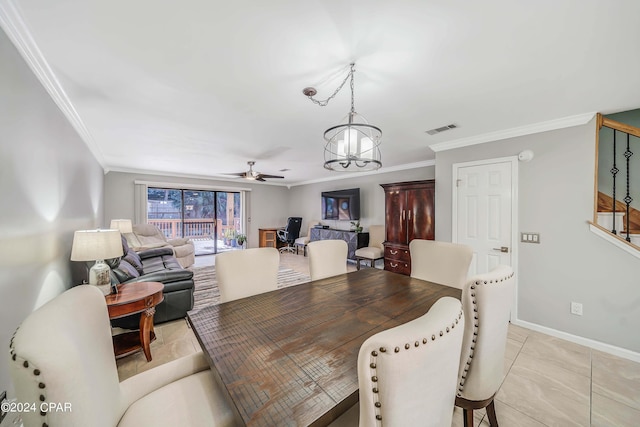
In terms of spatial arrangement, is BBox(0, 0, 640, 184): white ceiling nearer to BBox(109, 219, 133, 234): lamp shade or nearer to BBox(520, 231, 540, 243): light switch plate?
BBox(520, 231, 540, 243): light switch plate

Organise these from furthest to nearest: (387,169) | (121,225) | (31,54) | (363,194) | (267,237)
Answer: (267,237), (363,194), (387,169), (121,225), (31,54)

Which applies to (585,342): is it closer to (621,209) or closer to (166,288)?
(621,209)

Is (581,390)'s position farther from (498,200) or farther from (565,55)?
(565,55)

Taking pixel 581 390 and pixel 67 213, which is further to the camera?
pixel 67 213

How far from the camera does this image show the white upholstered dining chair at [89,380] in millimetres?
547

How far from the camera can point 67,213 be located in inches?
94.4

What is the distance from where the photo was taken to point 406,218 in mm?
4219

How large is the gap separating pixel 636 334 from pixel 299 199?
7.15 meters

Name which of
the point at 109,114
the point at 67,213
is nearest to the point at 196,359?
the point at 67,213

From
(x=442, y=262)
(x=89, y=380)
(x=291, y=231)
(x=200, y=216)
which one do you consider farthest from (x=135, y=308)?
(x=200, y=216)

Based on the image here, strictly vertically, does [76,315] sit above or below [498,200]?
below

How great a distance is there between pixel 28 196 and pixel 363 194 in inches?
212

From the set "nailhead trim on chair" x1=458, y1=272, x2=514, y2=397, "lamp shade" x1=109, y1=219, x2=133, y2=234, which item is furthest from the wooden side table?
"nailhead trim on chair" x1=458, y1=272, x2=514, y2=397

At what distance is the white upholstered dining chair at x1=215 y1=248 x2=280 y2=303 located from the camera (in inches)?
69.4
